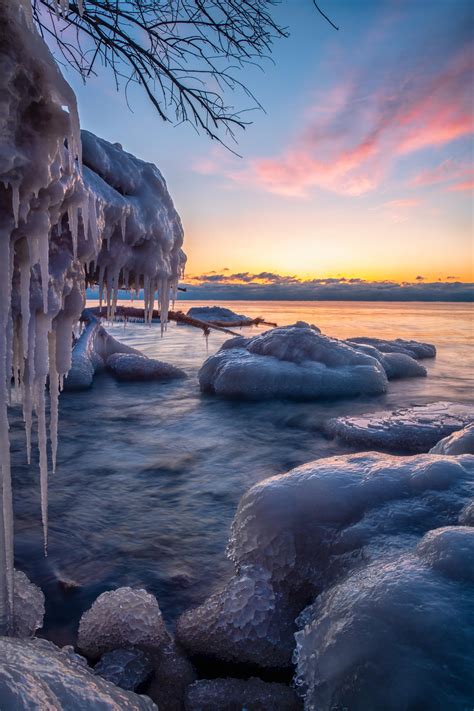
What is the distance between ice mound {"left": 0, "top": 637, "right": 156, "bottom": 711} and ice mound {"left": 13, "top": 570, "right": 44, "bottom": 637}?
2.65 ft

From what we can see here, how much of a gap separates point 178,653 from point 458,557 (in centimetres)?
137

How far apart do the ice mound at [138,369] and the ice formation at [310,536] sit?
292 inches

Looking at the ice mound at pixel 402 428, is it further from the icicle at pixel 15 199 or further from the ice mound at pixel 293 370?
the icicle at pixel 15 199

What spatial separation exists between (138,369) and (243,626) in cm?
811

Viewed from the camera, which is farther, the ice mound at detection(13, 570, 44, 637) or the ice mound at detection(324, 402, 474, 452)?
the ice mound at detection(324, 402, 474, 452)

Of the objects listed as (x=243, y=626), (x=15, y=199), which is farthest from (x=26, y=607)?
(x=15, y=199)

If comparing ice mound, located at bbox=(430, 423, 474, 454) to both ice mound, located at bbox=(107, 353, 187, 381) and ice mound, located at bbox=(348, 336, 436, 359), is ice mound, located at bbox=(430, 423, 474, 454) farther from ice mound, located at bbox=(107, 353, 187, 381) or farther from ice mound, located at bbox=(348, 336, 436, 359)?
ice mound, located at bbox=(348, 336, 436, 359)

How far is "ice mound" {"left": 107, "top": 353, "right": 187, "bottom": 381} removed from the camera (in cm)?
973

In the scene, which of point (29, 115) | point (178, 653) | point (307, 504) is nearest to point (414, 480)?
point (307, 504)

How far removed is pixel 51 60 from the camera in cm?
143

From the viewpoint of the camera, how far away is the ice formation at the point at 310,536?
204cm

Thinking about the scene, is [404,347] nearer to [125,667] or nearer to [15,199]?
[125,667]

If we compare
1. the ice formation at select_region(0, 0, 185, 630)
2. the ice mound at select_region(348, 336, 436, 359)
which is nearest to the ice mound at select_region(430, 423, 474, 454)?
the ice formation at select_region(0, 0, 185, 630)

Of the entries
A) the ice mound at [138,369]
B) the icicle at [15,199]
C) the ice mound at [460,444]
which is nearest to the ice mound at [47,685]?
the icicle at [15,199]
